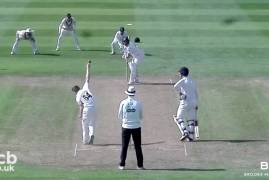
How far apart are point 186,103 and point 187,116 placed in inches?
16.4

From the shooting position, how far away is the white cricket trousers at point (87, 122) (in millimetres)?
21031

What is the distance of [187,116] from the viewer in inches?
856

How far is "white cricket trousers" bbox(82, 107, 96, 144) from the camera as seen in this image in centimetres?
2103

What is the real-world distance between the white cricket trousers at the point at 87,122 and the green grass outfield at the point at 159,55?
2.95 feet

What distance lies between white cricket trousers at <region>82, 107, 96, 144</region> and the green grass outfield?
35.4 inches

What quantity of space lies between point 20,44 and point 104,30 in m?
4.39

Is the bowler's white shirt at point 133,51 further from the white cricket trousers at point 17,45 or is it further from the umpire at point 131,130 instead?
the umpire at point 131,130

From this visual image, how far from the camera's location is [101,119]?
23.8 m

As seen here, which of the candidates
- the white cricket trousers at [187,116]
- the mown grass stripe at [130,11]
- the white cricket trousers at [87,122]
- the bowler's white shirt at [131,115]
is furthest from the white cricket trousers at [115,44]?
the bowler's white shirt at [131,115]

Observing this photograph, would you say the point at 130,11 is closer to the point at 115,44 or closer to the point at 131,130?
the point at 115,44

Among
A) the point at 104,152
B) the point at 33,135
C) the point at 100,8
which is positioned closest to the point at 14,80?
the point at 33,135

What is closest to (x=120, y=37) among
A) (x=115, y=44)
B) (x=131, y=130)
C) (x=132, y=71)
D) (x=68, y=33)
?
(x=115, y=44)

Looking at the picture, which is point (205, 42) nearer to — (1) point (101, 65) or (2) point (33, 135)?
(1) point (101, 65)

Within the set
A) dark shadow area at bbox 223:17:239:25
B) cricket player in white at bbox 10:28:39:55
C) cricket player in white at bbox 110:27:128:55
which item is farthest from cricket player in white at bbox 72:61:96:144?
dark shadow area at bbox 223:17:239:25
